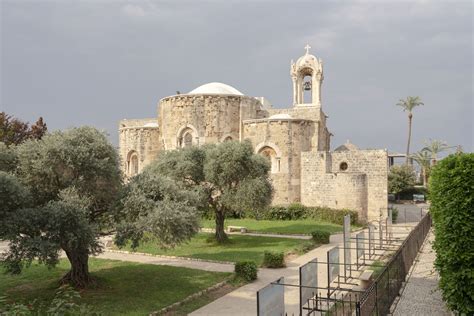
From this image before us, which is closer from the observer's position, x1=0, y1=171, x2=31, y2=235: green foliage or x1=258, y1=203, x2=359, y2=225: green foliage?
x1=0, y1=171, x2=31, y2=235: green foliage

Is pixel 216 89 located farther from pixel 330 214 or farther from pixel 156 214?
pixel 156 214

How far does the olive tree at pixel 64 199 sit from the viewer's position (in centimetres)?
891

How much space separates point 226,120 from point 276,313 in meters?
24.4

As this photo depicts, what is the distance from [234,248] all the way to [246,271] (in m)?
5.38

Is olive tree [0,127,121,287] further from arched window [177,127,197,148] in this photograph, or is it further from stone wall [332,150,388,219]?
stone wall [332,150,388,219]

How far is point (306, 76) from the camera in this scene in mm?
34625

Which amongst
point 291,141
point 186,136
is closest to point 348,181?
point 291,141

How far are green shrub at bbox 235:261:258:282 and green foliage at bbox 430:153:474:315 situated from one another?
564 centimetres

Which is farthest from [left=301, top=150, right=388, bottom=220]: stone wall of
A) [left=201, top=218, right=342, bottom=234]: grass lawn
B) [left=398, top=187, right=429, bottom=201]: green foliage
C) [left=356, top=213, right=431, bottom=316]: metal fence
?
[left=398, top=187, right=429, bottom=201]: green foliage

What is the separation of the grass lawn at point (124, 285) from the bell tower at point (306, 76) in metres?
22.2

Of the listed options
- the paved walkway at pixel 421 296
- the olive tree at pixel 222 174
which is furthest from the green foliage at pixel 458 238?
the olive tree at pixel 222 174

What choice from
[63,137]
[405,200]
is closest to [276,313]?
[63,137]

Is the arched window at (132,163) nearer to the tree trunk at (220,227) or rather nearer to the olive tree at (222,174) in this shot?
the olive tree at (222,174)

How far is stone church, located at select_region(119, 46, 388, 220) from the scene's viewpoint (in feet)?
A: 89.4
